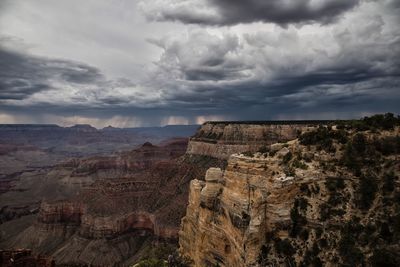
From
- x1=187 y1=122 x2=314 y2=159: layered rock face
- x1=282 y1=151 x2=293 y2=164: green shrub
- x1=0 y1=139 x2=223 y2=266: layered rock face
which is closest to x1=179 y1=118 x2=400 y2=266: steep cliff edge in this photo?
x1=282 y1=151 x2=293 y2=164: green shrub

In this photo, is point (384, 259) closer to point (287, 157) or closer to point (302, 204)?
point (302, 204)

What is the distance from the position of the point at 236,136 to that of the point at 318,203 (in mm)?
126674

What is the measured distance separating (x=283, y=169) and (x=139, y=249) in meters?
109

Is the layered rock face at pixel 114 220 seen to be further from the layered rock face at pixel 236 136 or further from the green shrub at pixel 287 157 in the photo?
the green shrub at pixel 287 157

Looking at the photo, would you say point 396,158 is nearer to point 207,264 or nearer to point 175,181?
point 207,264

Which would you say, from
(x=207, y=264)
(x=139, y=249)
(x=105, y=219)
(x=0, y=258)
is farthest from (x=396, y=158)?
(x=105, y=219)

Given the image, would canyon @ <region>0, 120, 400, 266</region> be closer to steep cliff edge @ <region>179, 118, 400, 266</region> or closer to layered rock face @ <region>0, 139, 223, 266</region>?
steep cliff edge @ <region>179, 118, 400, 266</region>

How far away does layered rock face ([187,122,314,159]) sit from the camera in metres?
144

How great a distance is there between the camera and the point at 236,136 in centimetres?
16175

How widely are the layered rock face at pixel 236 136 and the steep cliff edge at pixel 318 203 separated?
9342 centimetres

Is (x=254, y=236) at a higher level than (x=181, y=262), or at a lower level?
higher

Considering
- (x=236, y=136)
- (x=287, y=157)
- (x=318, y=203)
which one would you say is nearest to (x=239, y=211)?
(x=287, y=157)

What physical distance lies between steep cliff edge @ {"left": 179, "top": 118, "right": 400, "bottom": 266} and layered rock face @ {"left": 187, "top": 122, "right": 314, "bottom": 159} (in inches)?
3678

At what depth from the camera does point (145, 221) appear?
144625 millimetres
